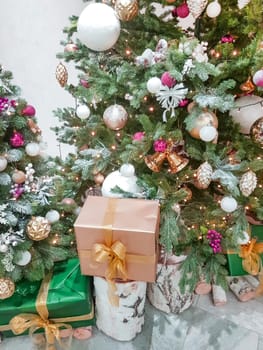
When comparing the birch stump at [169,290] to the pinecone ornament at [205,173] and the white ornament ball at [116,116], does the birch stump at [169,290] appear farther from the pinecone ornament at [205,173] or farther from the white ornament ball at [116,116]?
the white ornament ball at [116,116]

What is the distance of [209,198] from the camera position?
50.8 inches

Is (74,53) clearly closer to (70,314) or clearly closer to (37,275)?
(37,275)

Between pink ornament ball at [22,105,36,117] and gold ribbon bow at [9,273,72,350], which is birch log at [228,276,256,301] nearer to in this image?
gold ribbon bow at [9,273,72,350]

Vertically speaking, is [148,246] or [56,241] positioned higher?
[148,246]

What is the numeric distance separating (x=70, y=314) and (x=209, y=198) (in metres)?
0.68

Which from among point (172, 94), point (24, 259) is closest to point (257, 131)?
point (172, 94)

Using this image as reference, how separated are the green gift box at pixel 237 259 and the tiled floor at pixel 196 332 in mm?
143

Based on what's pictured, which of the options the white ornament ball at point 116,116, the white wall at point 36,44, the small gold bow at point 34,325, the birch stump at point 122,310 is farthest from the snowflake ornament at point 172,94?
the white wall at point 36,44

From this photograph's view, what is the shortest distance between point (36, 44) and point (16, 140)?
2.88 ft

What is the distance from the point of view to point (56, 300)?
4.18 ft

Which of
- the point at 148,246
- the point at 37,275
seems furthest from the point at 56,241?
the point at 148,246

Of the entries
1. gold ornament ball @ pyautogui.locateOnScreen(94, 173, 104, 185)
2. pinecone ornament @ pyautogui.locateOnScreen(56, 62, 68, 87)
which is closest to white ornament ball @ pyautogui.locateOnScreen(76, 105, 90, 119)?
pinecone ornament @ pyautogui.locateOnScreen(56, 62, 68, 87)

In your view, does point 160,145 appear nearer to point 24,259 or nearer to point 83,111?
point 83,111

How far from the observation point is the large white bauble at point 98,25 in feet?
3.38
